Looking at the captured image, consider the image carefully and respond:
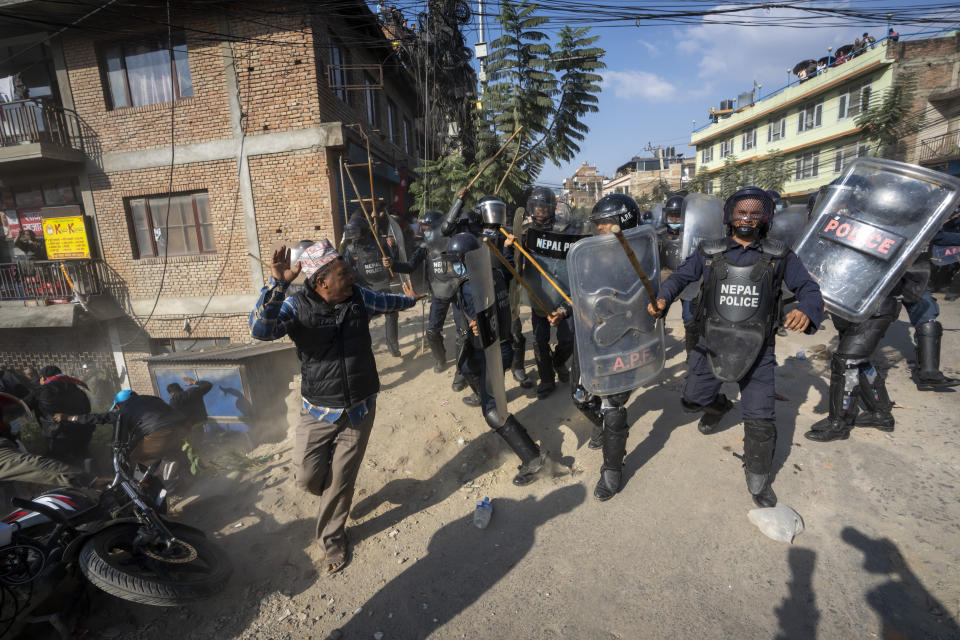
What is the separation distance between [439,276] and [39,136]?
35.9ft

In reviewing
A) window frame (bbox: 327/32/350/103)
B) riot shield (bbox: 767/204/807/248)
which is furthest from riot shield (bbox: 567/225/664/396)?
window frame (bbox: 327/32/350/103)

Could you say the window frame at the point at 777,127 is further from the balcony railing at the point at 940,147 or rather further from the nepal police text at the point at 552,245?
the nepal police text at the point at 552,245

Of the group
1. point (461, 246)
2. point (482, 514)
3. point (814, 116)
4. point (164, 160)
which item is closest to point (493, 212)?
point (461, 246)

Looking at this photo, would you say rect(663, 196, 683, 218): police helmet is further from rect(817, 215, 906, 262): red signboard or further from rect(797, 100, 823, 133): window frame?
rect(797, 100, 823, 133): window frame

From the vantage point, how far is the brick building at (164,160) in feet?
28.9

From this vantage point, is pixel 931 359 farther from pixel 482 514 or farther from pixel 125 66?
pixel 125 66

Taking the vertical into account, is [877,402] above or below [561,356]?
below

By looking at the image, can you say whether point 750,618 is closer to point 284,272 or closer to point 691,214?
point 284,272

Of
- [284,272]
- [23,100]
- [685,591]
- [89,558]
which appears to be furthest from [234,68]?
[685,591]

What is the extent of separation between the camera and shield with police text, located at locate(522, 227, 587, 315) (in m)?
4.17

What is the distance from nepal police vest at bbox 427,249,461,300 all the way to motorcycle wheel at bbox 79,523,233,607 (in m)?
3.08

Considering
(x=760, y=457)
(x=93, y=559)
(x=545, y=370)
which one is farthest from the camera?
(x=545, y=370)

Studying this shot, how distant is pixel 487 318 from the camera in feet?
10.9

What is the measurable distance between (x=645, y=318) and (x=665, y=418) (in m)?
1.56
